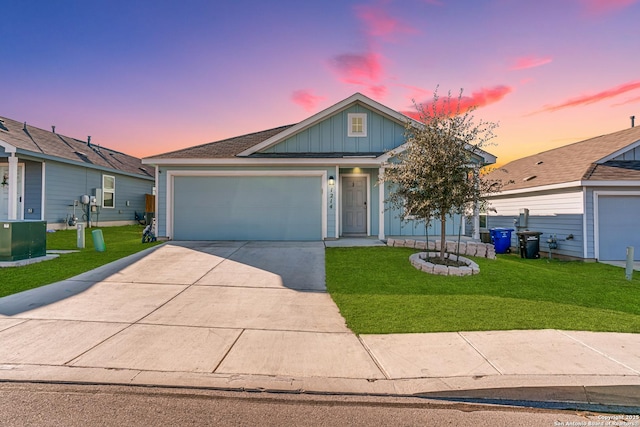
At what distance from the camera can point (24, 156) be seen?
13.0 metres

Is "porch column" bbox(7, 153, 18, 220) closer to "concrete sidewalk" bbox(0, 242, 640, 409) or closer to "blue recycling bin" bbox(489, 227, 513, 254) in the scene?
"concrete sidewalk" bbox(0, 242, 640, 409)

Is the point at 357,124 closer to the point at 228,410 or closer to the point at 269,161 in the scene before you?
the point at 269,161

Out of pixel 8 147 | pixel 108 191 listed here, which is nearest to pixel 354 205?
pixel 8 147

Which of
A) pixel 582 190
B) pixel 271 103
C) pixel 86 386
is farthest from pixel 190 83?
pixel 582 190

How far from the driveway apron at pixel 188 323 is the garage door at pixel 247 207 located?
3.51m

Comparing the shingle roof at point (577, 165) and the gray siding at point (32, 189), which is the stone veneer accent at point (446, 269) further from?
the gray siding at point (32, 189)

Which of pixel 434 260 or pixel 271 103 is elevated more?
pixel 271 103

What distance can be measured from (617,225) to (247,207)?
13256 mm

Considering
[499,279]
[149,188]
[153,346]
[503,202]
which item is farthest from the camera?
Answer: [149,188]

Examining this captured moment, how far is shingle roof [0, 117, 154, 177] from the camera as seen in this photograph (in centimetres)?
1355

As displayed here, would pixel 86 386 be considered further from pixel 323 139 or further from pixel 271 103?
pixel 271 103

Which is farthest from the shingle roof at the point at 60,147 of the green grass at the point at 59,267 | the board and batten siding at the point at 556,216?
the board and batten siding at the point at 556,216

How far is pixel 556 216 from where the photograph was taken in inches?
490

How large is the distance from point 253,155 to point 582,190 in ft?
38.8
